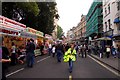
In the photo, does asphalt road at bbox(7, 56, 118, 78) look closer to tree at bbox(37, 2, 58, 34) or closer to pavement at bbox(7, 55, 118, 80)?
pavement at bbox(7, 55, 118, 80)

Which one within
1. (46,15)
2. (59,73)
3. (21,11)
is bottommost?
(59,73)

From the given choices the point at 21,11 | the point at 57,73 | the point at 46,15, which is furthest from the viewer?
the point at 46,15

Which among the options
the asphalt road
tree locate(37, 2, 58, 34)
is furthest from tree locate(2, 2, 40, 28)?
the asphalt road

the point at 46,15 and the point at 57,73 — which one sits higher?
the point at 46,15

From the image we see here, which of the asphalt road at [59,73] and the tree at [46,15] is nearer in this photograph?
the asphalt road at [59,73]

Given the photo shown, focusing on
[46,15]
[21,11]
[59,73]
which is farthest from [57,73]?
[46,15]

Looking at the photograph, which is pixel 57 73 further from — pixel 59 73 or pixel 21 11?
pixel 21 11

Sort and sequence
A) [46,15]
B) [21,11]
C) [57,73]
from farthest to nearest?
[46,15], [21,11], [57,73]

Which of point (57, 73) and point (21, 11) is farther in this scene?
point (21, 11)

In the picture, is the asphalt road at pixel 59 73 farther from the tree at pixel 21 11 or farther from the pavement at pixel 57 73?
the tree at pixel 21 11

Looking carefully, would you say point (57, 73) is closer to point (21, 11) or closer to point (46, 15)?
point (21, 11)

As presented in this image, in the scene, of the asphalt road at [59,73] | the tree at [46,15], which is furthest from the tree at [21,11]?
the asphalt road at [59,73]

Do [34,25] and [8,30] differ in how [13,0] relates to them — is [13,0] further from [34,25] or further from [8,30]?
[34,25]

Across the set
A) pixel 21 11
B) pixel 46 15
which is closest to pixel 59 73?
pixel 21 11
